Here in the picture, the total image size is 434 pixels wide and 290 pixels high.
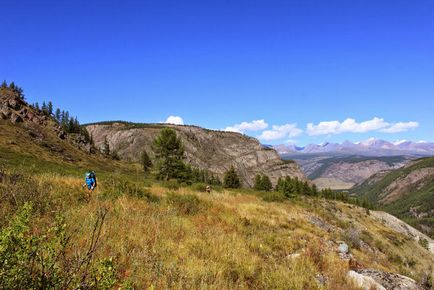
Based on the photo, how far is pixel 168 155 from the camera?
51781 mm

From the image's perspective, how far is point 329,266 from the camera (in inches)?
285

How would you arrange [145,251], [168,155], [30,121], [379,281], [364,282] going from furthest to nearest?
[30,121]
[168,155]
[379,281]
[364,282]
[145,251]

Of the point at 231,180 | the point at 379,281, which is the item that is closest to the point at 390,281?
the point at 379,281

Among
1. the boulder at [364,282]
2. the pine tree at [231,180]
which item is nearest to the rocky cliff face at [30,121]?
the pine tree at [231,180]

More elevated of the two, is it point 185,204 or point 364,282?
point 185,204

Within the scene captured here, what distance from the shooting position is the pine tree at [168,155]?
50.5m

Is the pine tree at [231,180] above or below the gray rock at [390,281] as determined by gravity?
below

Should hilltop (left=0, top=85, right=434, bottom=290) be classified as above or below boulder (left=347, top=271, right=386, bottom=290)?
above

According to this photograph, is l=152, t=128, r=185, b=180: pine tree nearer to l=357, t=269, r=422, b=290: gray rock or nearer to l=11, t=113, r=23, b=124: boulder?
Answer: l=357, t=269, r=422, b=290: gray rock

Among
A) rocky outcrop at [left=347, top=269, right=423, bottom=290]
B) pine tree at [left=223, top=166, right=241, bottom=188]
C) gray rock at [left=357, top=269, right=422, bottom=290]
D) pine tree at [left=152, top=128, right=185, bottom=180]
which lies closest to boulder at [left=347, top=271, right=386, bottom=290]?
rocky outcrop at [left=347, top=269, right=423, bottom=290]

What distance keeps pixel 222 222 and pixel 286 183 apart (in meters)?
80.9

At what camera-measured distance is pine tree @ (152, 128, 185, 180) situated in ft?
166

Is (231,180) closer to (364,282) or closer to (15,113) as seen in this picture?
(15,113)

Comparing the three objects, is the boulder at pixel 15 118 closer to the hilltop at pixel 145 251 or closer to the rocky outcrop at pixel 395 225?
the hilltop at pixel 145 251
